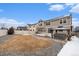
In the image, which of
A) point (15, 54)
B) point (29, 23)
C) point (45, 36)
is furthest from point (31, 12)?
point (15, 54)

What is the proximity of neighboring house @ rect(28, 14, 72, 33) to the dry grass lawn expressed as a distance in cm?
17

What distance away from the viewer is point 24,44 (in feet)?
14.3

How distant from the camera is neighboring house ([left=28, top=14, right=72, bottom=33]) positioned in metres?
4.34

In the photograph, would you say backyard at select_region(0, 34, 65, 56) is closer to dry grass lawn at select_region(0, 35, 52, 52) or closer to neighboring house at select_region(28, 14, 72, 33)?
dry grass lawn at select_region(0, 35, 52, 52)

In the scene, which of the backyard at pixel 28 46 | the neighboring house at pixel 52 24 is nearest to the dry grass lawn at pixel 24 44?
the backyard at pixel 28 46

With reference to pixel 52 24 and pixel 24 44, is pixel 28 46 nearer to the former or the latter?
pixel 24 44

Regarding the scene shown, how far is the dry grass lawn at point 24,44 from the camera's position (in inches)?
171

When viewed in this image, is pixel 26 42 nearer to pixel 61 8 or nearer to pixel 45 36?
pixel 45 36

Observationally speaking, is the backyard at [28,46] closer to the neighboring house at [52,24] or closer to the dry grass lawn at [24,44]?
the dry grass lawn at [24,44]

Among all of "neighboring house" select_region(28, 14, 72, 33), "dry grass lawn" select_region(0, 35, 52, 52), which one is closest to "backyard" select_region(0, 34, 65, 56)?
"dry grass lawn" select_region(0, 35, 52, 52)

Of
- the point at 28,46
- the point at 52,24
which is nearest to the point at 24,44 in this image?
the point at 28,46

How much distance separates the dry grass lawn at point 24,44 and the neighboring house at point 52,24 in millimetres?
172

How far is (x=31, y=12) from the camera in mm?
4395

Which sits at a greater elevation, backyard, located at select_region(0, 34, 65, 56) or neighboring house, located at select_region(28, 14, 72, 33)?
neighboring house, located at select_region(28, 14, 72, 33)
